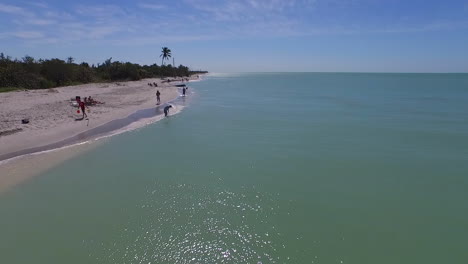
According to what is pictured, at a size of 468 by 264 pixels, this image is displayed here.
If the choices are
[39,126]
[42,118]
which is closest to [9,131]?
[39,126]

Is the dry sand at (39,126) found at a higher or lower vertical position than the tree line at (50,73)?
lower

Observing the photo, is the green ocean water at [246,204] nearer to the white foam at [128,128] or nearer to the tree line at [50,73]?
the white foam at [128,128]

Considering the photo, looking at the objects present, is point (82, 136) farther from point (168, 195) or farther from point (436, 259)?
point (436, 259)

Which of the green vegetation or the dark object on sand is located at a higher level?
the green vegetation

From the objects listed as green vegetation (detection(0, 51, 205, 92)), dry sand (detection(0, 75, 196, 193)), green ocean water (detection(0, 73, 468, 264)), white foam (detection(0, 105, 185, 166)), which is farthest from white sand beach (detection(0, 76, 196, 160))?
green vegetation (detection(0, 51, 205, 92))

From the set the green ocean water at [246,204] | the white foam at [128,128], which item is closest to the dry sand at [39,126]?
the white foam at [128,128]

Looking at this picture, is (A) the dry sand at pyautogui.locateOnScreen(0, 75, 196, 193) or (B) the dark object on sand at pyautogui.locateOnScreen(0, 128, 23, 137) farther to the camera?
(B) the dark object on sand at pyautogui.locateOnScreen(0, 128, 23, 137)

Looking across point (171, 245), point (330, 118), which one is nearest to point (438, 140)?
point (330, 118)

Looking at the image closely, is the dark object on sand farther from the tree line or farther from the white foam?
the tree line
